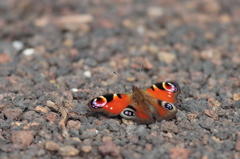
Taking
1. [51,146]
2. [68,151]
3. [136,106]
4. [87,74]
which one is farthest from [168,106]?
[87,74]

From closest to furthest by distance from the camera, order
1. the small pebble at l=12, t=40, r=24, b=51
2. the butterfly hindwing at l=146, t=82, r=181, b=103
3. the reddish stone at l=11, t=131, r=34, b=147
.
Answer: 1. the reddish stone at l=11, t=131, r=34, b=147
2. the butterfly hindwing at l=146, t=82, r=181, b=103
3. the small pebble at l=12, t=40, r=24, b=51

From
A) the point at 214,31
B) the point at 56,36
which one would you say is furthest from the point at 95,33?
the point at 214,31

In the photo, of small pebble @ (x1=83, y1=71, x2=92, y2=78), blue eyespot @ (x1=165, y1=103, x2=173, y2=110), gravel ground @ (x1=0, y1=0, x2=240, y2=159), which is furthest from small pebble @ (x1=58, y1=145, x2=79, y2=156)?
small pebble @ (x1=83, y1=71, x2=92, y2=78)

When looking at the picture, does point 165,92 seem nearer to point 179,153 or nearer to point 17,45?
point 179,153

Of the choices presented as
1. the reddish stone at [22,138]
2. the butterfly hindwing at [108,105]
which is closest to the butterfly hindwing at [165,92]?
the butterfly hindwing at [108,105]

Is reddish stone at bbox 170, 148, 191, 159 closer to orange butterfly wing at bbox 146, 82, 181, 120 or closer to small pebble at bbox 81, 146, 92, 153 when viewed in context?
orange butterfly wing at bbox 146, 82, 181, 120

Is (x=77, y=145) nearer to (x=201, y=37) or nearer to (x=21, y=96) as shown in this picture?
(x=21, y=96)
